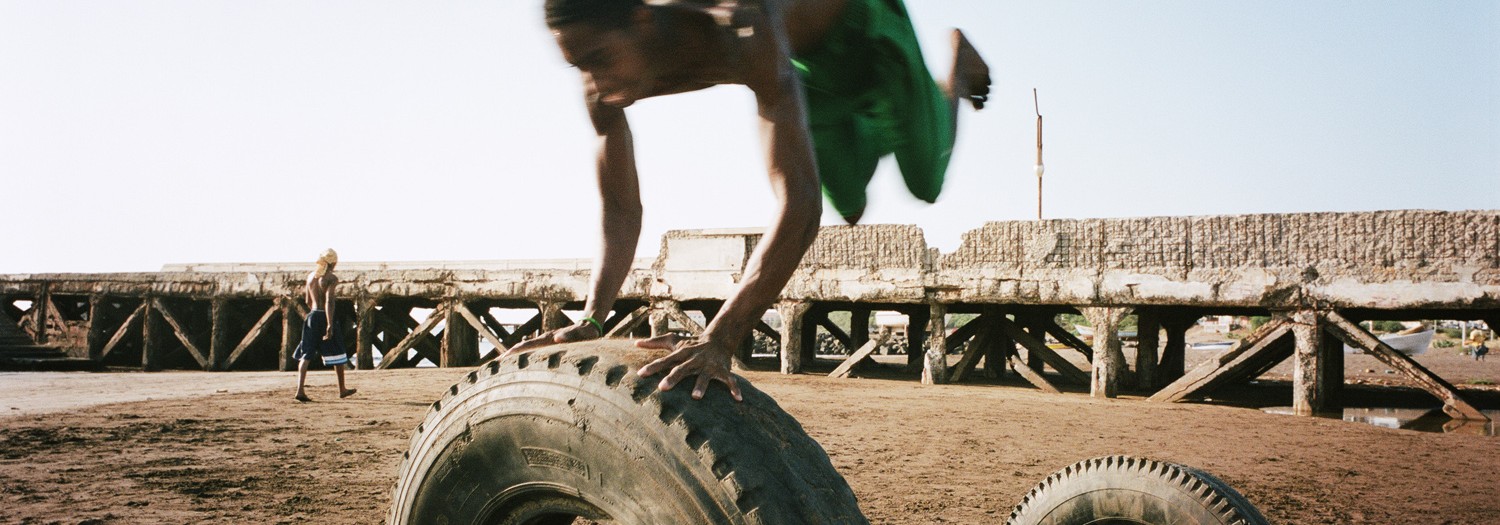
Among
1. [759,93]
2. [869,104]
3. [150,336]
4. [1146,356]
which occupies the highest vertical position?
[869,104]

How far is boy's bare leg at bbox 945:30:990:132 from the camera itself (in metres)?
2.94

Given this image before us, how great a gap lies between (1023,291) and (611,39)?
8.04 m

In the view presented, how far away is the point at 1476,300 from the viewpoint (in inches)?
287

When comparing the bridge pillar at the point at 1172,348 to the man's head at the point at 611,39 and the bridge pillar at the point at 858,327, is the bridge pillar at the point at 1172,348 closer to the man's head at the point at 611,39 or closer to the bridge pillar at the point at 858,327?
the bridge pillar at the point at 858,327

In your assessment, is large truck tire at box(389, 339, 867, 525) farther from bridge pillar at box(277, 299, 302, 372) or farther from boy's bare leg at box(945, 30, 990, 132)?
bridge pillar at box(277, 299, 302, 372)

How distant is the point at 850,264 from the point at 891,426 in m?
3.38

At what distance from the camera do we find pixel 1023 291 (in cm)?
904

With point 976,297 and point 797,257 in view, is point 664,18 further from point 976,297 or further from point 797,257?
point 976,297

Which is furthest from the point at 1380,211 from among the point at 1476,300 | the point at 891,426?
the point at 891,426

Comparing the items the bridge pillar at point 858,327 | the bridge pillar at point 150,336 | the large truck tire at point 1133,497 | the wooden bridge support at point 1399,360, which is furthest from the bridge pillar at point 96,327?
the wooden bridge support at point 1399,360

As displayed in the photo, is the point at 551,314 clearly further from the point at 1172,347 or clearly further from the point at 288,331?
the point at 1172,347

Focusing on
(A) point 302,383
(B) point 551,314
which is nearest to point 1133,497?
(A) point 302,383

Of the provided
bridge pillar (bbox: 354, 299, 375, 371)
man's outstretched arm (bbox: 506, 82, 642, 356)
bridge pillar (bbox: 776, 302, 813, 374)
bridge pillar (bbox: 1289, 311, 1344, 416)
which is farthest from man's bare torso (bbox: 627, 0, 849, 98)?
bridge pillar (bbox: 354, 299, 375, 371)

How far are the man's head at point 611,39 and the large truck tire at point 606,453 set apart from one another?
19.0 inches
